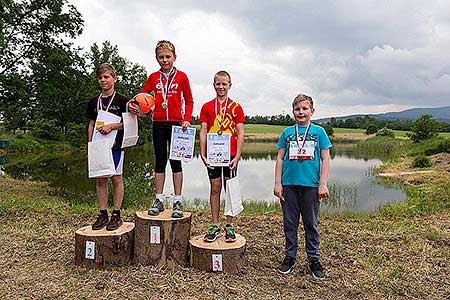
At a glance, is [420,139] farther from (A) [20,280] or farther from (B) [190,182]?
(A) [20,280]

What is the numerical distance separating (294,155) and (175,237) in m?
1.47

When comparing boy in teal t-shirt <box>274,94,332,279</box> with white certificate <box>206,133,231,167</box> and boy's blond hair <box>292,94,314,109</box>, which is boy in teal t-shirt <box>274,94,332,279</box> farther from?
white certificate <box>206,133,231,167</box>

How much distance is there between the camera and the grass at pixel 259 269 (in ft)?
12.2

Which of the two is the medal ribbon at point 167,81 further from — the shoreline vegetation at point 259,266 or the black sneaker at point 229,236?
the shoreline vegetation at point 259,266

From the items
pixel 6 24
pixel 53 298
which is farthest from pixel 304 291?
pixel 6 24

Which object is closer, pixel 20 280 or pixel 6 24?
pixel 20 280

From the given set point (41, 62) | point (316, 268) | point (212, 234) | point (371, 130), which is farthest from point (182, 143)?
point (371, 130)

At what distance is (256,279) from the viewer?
4012 mm

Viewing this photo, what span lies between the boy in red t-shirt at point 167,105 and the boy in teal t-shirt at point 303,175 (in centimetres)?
108

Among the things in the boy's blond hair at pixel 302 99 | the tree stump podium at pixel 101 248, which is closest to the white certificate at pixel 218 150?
the boy's blond hair at pixel 302 99

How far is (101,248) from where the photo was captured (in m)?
4.17

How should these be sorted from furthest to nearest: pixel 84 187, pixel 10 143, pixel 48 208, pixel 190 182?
pixel 10 143 < pixel 190 182 < pixel 84 187 < pixel 48 208

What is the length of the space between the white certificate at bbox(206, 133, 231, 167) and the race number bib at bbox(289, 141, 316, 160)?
66 centimetres

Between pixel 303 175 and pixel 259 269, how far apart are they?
1.11 metres
